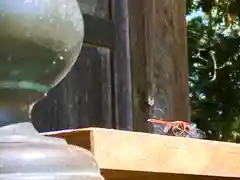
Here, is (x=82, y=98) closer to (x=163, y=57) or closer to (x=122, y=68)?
(x=122, y=68)

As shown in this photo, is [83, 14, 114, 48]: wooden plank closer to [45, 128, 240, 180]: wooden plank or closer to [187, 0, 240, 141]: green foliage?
[45, 128, 240, 180]: wooden plank

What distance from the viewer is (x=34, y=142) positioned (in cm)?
78

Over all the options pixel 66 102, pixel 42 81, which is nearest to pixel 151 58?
pixel 66 102

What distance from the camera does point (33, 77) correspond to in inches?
30.4

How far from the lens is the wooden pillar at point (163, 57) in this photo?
2.30 meters

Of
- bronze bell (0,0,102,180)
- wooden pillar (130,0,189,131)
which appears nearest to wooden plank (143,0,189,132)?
wooden pillar (130,0,189,131)

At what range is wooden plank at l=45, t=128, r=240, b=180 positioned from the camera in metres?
1.06

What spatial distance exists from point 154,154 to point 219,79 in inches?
163

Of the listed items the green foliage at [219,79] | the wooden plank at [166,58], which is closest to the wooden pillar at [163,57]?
the wooden plank at [166,58]

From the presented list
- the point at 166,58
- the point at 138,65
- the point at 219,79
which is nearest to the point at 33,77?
the point at 138,65

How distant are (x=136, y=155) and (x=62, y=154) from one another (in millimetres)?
359

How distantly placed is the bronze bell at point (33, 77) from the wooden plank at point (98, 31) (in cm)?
139

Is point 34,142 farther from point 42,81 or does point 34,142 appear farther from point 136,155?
point 136,155

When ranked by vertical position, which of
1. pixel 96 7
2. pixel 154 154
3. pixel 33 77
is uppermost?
pixel 96 7
